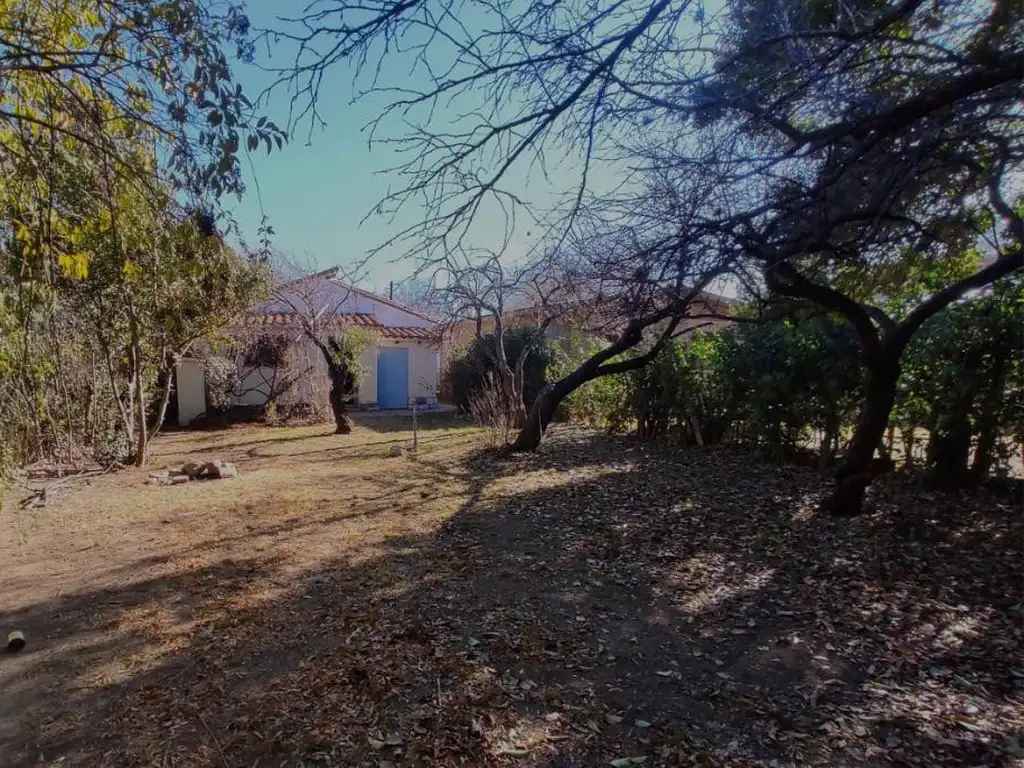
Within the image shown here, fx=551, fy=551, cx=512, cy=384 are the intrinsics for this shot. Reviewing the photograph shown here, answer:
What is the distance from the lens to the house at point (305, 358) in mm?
12328

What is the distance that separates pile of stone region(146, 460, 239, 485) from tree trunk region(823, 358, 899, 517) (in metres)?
7.35

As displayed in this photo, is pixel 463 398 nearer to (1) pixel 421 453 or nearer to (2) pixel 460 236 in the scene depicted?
(1) pixel 421 453

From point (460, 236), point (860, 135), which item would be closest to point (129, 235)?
point (460, 236)

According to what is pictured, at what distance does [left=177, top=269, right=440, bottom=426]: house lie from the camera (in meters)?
12.3

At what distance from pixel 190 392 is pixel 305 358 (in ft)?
8.72

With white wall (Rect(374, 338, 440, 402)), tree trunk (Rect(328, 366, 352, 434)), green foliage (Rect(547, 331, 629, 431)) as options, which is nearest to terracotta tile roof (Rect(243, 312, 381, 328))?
tree trunk (Rect(328, 366, 352, 434))

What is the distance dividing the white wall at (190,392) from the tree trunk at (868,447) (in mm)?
12765

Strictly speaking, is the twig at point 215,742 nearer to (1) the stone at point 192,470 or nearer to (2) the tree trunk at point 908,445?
(1) the stone at point 192,470

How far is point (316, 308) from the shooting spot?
12.5 metres

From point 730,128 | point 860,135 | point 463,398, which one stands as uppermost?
point 730,128

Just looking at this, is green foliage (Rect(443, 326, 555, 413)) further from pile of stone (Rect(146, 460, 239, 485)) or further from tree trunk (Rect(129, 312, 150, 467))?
tree trunk (Rect(129, 312, 150, 467))

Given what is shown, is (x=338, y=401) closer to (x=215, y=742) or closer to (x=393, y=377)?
(x=393, y=377)

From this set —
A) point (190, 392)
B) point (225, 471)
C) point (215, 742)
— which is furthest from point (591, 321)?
point (190, 392)

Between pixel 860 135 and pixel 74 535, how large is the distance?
23.1 ft
